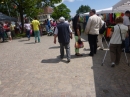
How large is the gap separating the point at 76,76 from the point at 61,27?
2.16m

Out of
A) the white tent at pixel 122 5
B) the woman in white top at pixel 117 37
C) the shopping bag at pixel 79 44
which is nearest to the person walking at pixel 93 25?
the shopping bag at pixel 79 44

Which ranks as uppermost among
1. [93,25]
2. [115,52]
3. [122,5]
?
[122,5]

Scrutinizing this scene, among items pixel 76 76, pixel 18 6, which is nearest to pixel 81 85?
pixel 76 76

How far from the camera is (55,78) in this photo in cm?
500

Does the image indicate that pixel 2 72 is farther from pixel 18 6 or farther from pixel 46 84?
pixel 18 6

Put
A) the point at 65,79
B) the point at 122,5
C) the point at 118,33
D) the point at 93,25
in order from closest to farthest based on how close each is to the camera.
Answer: the point at 65,79, the point at 118,33, the point at 93,25, the point at 122,5

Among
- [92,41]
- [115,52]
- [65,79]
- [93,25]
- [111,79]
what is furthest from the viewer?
[92,41]

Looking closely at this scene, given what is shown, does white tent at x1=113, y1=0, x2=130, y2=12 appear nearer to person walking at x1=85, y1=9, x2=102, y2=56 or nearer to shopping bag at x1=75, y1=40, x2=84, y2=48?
person walking at x1=85, y1=9, x2=102, y2=56

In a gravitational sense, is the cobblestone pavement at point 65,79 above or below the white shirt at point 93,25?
below

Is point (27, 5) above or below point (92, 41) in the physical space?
above

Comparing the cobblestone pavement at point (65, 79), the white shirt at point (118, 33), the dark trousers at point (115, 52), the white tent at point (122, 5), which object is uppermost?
the white tent at point (122, 5)

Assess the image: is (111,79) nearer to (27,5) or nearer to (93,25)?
(93,25)

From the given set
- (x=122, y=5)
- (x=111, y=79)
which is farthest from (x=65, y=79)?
(x=122, y=5)

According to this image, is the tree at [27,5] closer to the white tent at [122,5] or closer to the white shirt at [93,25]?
the white tent at [122,5]
